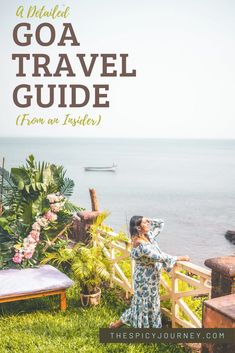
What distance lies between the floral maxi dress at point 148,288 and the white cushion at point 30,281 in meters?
1.36

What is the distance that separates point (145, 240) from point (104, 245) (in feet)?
7.10

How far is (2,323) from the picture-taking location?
609cm

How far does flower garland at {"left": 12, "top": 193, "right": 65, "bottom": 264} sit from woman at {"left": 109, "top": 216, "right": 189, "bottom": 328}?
2.22m

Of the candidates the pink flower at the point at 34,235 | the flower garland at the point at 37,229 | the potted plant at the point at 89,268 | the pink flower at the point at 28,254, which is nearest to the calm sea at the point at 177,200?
the flower garland at the point at 37,229

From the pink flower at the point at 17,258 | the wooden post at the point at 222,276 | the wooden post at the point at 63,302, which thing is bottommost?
the wooden post at the point at 63,302

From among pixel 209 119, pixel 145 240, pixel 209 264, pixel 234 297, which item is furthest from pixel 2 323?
pixel 209 119

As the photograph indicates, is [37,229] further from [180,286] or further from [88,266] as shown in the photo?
[180,286]

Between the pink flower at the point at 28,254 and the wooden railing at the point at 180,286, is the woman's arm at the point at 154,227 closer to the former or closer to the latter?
the wooden railing at the point at 180,286

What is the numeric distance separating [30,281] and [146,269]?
6.47ft

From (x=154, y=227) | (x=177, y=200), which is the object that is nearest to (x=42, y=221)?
(x=154, y=227)

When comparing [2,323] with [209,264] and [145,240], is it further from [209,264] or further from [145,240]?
[209,264]

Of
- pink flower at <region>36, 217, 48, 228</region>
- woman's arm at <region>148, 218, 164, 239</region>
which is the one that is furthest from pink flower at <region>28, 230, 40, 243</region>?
woman's arm at <region>148, 218, 164, 239</region>

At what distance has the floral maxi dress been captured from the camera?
17.3ft

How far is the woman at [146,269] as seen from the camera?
517cm
